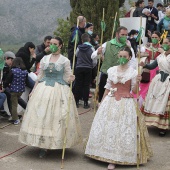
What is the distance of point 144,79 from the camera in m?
8.61

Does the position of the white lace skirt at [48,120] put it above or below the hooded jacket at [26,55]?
below

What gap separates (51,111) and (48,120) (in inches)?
5.2

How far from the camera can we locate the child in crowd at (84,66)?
922cm

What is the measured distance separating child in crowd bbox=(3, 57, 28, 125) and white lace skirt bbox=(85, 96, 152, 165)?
92.7 inches

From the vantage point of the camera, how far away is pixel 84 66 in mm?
9195

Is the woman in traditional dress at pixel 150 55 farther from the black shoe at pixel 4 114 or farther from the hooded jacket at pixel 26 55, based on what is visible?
the black shoe at pixel 4 114

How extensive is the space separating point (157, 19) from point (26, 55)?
6.35 m

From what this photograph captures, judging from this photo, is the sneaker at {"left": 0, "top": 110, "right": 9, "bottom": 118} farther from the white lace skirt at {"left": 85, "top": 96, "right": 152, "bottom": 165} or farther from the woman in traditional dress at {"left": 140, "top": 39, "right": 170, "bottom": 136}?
the white lace skirt at {"left": 85, "top": 96, "right": 152, "bottom": 165}

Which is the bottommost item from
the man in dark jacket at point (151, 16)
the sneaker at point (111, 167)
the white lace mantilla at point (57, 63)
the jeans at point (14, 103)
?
the sneaker at point (111, 167)

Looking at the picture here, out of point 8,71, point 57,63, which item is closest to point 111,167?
point 57,63

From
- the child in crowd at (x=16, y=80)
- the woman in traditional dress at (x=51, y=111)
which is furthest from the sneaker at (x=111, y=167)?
the child in crowd at (x=16, y=80)

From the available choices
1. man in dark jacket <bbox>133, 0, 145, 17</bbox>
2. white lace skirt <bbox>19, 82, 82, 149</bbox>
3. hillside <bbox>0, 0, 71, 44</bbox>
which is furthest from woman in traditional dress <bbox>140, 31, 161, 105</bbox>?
hillside <bbox>0, 0, 71, 44</bbox>

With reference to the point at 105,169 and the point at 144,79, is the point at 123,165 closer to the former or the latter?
the point at 105,169

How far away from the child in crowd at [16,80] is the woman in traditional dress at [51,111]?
5.11 feet
